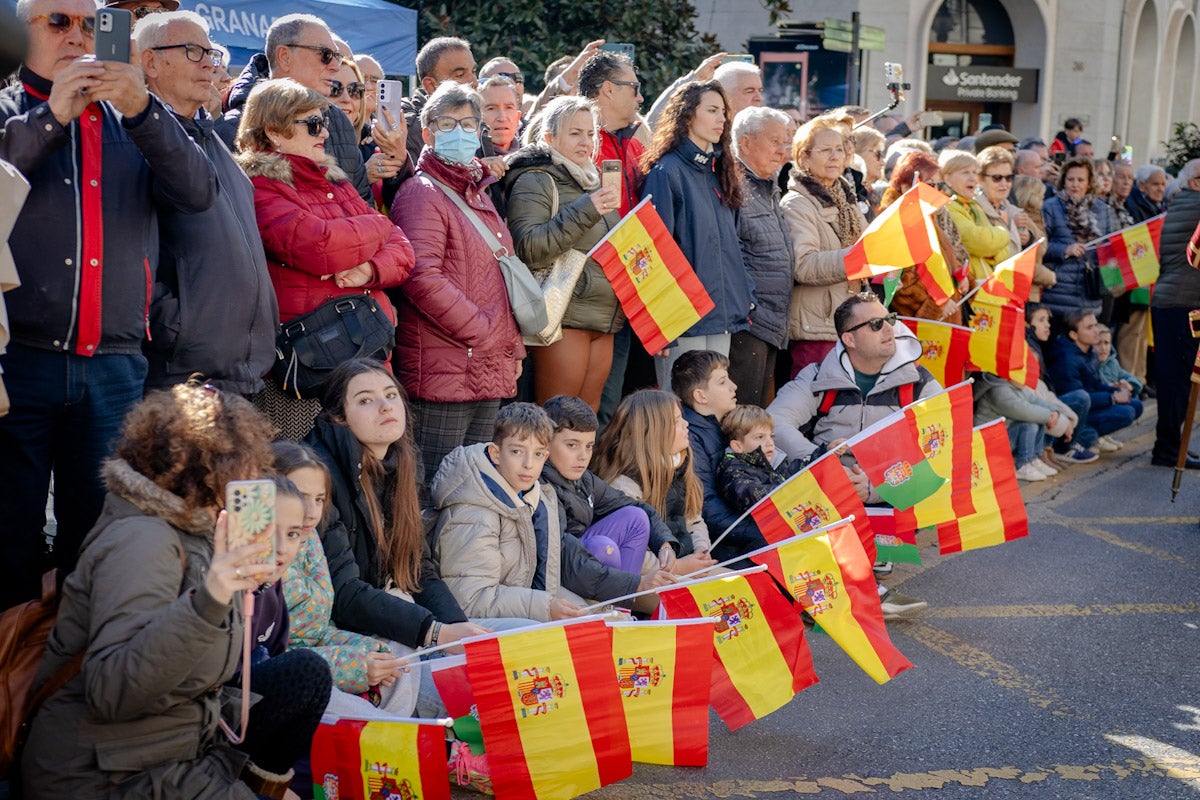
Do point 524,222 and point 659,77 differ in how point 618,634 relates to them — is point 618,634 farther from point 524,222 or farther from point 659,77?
point 659,77

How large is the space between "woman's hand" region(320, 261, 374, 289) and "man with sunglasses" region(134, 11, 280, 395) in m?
0.55

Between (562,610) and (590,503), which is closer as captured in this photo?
(562,610)

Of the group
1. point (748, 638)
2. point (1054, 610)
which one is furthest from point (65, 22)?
point (1054, 610)

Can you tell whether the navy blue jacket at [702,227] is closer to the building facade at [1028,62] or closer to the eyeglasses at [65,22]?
the eyeglasses at [65,22]

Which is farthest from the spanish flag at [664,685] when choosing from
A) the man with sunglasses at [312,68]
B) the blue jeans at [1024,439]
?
the blue jeans at [1024,439]

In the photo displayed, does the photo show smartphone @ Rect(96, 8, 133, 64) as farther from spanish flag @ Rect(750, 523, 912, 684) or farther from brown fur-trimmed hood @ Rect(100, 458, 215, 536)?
spanish flag @ Rect(750, 523, 912, 684)

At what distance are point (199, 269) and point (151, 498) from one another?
138cm

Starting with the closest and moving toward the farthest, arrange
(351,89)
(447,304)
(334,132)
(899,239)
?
(334,132) → (447,304) → (351,89) → (899,239)

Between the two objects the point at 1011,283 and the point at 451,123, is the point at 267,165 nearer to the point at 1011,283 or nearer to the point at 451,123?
the point at 451,123

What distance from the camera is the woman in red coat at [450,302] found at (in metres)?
5.77

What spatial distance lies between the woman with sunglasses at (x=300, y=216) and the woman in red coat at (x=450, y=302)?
0.45 meters

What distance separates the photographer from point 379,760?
13.1 feet

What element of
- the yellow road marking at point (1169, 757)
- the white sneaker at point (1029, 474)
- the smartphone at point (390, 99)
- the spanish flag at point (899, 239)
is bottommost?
the white sneaker at point (1029, 474)

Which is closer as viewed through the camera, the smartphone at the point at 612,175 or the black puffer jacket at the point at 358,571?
the black puffer jacket at the point at 358,571
